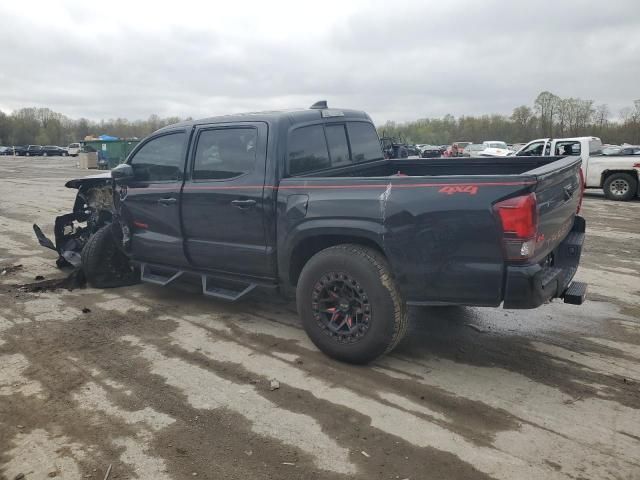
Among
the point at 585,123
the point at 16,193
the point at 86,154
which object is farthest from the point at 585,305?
the point at 585,123

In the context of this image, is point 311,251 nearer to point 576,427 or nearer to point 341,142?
point 341,142

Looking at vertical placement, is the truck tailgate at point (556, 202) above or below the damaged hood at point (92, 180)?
below

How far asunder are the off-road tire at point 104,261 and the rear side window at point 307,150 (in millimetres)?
2701

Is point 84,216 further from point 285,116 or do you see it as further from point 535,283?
point 535,283

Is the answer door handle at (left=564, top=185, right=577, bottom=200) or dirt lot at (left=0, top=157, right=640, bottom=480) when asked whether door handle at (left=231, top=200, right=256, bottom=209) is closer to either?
dirt lot at (left=0, top=157, right=640, bottom=480)

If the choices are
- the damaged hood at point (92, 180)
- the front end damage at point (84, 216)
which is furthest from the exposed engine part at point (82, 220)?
the damaged hood at point (92, 180)

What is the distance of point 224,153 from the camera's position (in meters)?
4.82

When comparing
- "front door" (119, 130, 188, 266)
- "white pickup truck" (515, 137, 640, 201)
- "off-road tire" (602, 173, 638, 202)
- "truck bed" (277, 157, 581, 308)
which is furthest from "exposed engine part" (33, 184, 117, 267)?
"off-road tire" (602, 173, 638, 202)

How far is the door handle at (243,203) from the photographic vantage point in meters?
4.50

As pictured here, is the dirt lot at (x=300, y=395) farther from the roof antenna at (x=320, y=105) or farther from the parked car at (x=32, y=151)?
the parked car at (x=32, y=151)

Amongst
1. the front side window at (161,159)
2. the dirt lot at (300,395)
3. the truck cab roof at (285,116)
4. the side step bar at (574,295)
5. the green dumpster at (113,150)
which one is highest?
the green dumpster at (113,150)

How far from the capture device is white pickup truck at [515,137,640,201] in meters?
15.3

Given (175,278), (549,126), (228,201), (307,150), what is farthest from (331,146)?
(549,126)

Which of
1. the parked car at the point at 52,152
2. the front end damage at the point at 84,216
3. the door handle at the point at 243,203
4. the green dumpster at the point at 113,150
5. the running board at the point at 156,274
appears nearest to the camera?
the door handle at the point at 243,203
